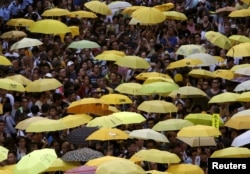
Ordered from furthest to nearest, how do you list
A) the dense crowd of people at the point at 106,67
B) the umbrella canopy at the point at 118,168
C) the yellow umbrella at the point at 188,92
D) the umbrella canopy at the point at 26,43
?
the umbrella canopy at the point at 26,43, the yellow umbrella at the point at 188,92, the dense crowd of people at the point at 106,67, the umbrella canopy at the point at 118,168

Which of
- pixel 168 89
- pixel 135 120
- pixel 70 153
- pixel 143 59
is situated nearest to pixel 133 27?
pixel 143 59

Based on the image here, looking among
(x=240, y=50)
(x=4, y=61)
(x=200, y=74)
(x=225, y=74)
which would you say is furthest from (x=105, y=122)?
(x=240, y=50)

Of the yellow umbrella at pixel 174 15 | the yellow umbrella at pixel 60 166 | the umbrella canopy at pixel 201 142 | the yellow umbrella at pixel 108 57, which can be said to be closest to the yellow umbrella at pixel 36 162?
the yellow umbrella at pixel 60 166

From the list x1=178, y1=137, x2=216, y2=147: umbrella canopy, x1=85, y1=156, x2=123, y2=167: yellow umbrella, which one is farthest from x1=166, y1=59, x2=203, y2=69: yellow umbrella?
x1=85, y1=156, x2=123, y2=167: yellow umbrella

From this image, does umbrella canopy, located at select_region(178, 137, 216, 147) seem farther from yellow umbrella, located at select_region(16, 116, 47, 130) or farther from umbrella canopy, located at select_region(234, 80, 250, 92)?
yellow umbrella, located at select_region(16, 116, 47, 130)

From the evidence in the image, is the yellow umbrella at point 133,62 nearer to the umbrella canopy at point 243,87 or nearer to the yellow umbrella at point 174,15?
the umbrella canopy at point 243,87

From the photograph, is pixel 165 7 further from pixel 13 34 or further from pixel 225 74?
pixel 225 74

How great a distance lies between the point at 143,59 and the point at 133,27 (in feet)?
10.4

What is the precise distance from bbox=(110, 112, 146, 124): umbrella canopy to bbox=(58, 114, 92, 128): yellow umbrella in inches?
27.7

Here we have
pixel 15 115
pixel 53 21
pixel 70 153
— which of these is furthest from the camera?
pixel 53 21

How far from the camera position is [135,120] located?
17.8 m

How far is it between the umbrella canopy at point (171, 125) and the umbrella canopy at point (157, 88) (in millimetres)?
1856

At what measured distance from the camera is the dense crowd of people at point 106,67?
17261 millimetres

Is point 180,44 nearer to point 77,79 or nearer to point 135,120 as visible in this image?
point 77,79
